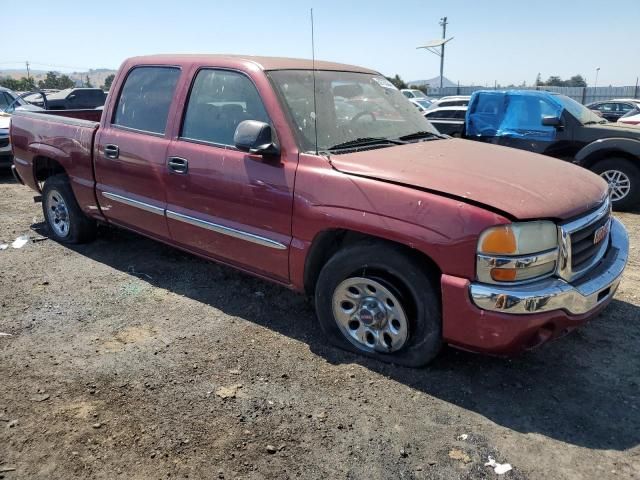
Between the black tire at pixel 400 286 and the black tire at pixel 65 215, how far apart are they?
3.17 meters

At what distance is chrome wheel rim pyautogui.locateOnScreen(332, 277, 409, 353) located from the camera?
10.3 feet

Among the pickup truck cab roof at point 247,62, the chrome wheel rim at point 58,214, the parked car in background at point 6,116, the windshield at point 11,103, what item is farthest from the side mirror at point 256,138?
the windshield at point 11,103

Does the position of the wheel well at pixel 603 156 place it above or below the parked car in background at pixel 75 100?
below

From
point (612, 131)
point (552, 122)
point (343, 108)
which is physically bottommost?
point (612, 131)

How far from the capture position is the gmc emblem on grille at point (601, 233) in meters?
3.20

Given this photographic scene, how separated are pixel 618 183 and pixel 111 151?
6.73 m

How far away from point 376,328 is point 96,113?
17.2ft

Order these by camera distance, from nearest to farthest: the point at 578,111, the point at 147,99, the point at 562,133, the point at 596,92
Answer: the point at 147,99 < the point at 562,133 < the point at 578,111 < the point at 596,92

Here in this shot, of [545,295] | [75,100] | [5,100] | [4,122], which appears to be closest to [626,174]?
[545,295]

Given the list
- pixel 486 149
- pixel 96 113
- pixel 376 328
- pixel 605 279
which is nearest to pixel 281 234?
pixel 376 328

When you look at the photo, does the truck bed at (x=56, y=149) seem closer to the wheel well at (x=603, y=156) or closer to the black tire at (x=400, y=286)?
the black tire at (x=400, y=286)

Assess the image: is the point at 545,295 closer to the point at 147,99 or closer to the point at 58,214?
the point at 147,99

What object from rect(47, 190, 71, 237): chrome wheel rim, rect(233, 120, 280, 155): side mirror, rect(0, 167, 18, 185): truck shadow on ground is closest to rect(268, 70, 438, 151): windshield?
rect(233, 120, 280, 155): side mirror

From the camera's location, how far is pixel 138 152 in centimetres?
432
